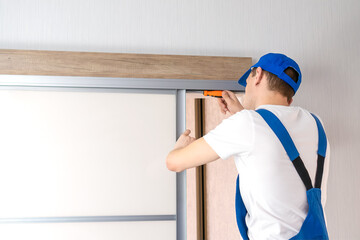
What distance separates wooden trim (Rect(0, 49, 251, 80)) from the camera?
135cm

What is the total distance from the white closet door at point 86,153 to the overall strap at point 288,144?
0.58 m

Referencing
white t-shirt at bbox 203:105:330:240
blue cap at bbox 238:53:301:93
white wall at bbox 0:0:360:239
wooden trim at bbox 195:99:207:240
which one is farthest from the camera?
wooden trim at bbox 195:99:207:240

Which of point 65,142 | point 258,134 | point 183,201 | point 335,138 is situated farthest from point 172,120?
point 335,138

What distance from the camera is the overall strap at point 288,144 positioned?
3.13ft

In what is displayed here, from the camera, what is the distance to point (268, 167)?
3.12ft

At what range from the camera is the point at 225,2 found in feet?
4.99

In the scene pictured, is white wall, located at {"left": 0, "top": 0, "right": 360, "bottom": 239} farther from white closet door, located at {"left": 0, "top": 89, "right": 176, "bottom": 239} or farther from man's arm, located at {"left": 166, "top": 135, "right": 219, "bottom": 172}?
man's arm, located at {"left": 166, "top": 135, "right": 219, "bottom": 172}

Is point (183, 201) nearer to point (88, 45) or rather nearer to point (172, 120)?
point (172, 120)

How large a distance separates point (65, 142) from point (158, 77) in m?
0.49

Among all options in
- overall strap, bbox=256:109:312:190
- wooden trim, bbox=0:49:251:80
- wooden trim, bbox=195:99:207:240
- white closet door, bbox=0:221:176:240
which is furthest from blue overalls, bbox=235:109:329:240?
wooden trim, bbox=195:99:207:240

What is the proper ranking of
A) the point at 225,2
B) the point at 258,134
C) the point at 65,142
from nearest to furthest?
the point at 258,134 < the point at 65,142 < the point at 225,2

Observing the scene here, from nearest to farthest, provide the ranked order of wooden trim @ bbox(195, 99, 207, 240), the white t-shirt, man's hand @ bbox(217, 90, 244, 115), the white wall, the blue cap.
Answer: the white t-shirt → the blue cap → man's hand @ bbox(217, 90, 244, 115) → the white wall → wooden trim @ bbox(195, 99, 207, 240)

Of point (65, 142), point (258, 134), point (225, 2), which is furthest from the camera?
point (225, 2)

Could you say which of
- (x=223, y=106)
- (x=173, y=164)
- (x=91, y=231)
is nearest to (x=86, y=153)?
(x=91, y=231)
